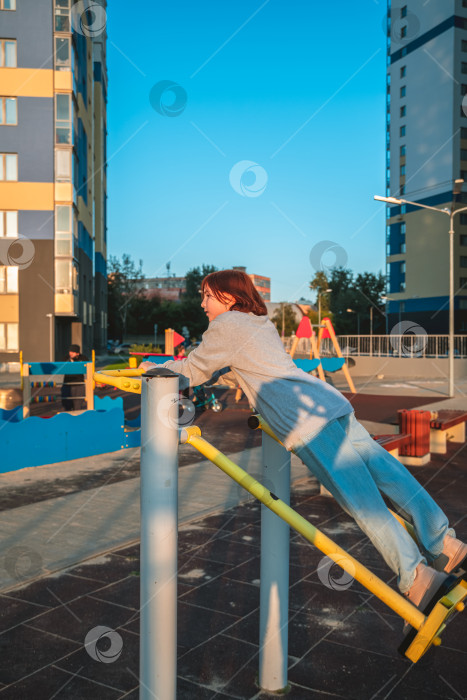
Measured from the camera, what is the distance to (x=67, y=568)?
438 cm

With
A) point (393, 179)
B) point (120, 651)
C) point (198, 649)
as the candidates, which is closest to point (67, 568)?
point (120, 651)

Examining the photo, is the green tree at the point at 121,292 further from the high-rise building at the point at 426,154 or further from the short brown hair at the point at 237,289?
the short brown hair at the point at 237,289

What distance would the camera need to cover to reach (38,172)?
3088 cm

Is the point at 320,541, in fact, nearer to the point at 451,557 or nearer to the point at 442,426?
the point at 451,557

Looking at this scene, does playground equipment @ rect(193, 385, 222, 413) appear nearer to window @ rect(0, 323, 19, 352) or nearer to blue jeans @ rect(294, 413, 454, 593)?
blue jeans @ rect(294, 413, 454, 593)

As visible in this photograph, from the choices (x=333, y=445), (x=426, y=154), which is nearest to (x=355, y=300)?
(x=426, y=154)

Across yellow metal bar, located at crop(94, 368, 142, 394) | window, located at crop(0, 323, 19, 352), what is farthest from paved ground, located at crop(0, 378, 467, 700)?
window, located at crop(0, 323, 19, 352)

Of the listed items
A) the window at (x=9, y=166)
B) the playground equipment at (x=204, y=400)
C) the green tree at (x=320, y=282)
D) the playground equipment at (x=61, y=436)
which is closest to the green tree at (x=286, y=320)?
the green tree at (x=320, y=282)

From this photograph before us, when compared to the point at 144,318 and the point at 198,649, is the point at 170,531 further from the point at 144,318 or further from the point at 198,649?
the point at 144,318

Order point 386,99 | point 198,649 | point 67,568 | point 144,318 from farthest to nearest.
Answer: point 144,318, point 386,99, point 67,568, point 198,649

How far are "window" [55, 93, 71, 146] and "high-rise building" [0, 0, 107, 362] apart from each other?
0.05m

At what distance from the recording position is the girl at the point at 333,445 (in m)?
2.12

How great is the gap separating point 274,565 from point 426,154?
187ft

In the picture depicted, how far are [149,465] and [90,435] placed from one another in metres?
7.25
